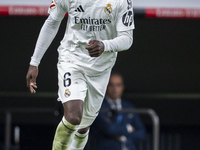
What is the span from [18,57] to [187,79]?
3.43 meters

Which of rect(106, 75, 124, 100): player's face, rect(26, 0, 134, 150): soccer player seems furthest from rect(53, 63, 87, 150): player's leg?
rect(106, 75, 124, 100): player's face

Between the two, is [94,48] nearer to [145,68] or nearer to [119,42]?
[119,42]

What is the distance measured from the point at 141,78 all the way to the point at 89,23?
5278 mm

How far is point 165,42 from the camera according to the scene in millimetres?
8664

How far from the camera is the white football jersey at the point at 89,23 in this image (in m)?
4.36

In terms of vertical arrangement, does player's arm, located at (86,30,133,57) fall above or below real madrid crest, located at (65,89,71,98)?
above

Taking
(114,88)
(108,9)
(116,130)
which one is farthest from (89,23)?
(114,88)

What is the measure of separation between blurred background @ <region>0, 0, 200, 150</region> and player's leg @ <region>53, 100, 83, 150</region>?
133 inches

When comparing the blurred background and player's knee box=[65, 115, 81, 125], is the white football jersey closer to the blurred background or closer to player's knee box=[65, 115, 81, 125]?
player's knee box=[65, 115, 81, 125]

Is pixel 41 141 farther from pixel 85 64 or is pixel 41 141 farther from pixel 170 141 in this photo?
pixel 85 64

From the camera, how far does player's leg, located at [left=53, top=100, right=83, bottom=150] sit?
13.6ft

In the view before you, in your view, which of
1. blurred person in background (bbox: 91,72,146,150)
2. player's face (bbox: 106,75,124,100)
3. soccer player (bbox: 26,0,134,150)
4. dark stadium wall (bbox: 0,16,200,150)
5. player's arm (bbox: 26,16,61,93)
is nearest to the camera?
soccer player (bbox: 26,0,134,150)

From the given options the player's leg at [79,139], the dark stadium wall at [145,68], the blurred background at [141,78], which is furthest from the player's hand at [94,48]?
the dark stadium wall at [145,68]

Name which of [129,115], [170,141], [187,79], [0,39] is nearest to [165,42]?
[187,79]
